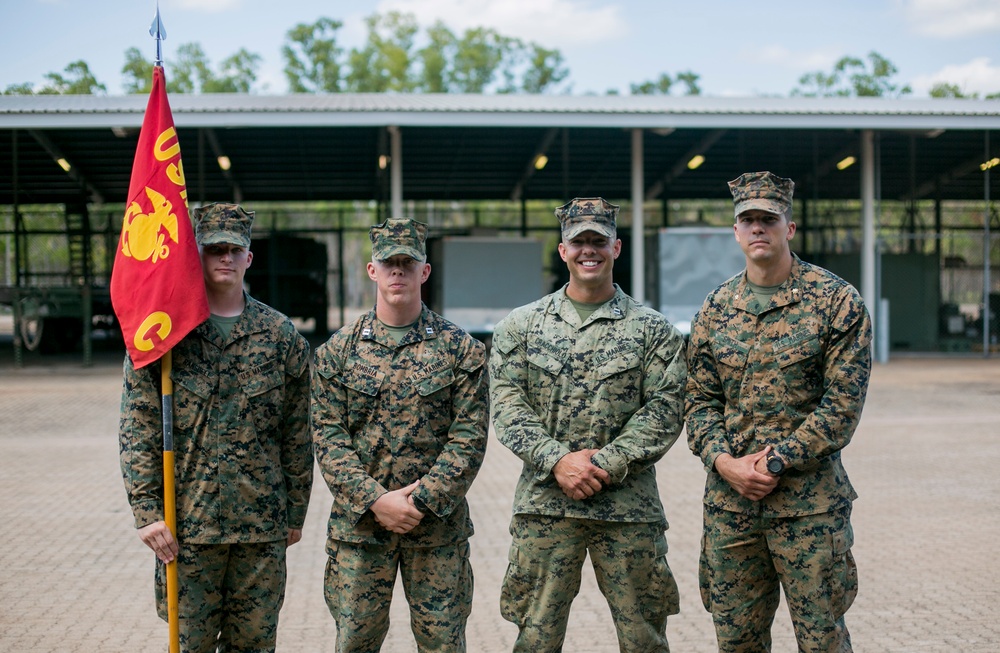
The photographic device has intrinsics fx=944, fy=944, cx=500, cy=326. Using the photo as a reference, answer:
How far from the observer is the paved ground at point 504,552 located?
179 inches

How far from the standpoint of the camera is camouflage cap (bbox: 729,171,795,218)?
11.5ft

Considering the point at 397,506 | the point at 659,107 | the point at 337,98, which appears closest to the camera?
the point at 397,506

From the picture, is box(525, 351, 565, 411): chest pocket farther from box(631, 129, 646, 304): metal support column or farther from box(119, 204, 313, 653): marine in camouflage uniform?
box(631, 129, 646, 304): metal support column

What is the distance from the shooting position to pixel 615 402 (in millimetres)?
3605

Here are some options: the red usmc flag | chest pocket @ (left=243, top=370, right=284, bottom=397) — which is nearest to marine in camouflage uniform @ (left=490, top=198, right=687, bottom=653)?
chest pocket @ (left=243, top=370, right=284, bottom=397)

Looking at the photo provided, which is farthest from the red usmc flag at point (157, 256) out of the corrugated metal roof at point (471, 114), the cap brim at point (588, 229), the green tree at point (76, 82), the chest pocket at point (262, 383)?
the green tree at point (76, 82)

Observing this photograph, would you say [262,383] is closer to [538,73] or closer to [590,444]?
[590,444]

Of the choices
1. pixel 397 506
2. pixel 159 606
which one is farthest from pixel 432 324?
pixel 159 606

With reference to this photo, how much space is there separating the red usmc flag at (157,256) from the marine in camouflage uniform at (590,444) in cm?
123

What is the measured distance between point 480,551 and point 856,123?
13335 mm

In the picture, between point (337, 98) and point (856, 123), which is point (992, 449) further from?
point (337, 98)

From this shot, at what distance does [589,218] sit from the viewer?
3.61m

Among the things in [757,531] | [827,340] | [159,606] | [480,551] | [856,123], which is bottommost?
[480,551]

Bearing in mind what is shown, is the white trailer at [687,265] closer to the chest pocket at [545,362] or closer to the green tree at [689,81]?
the chest pocket at [545,362]
